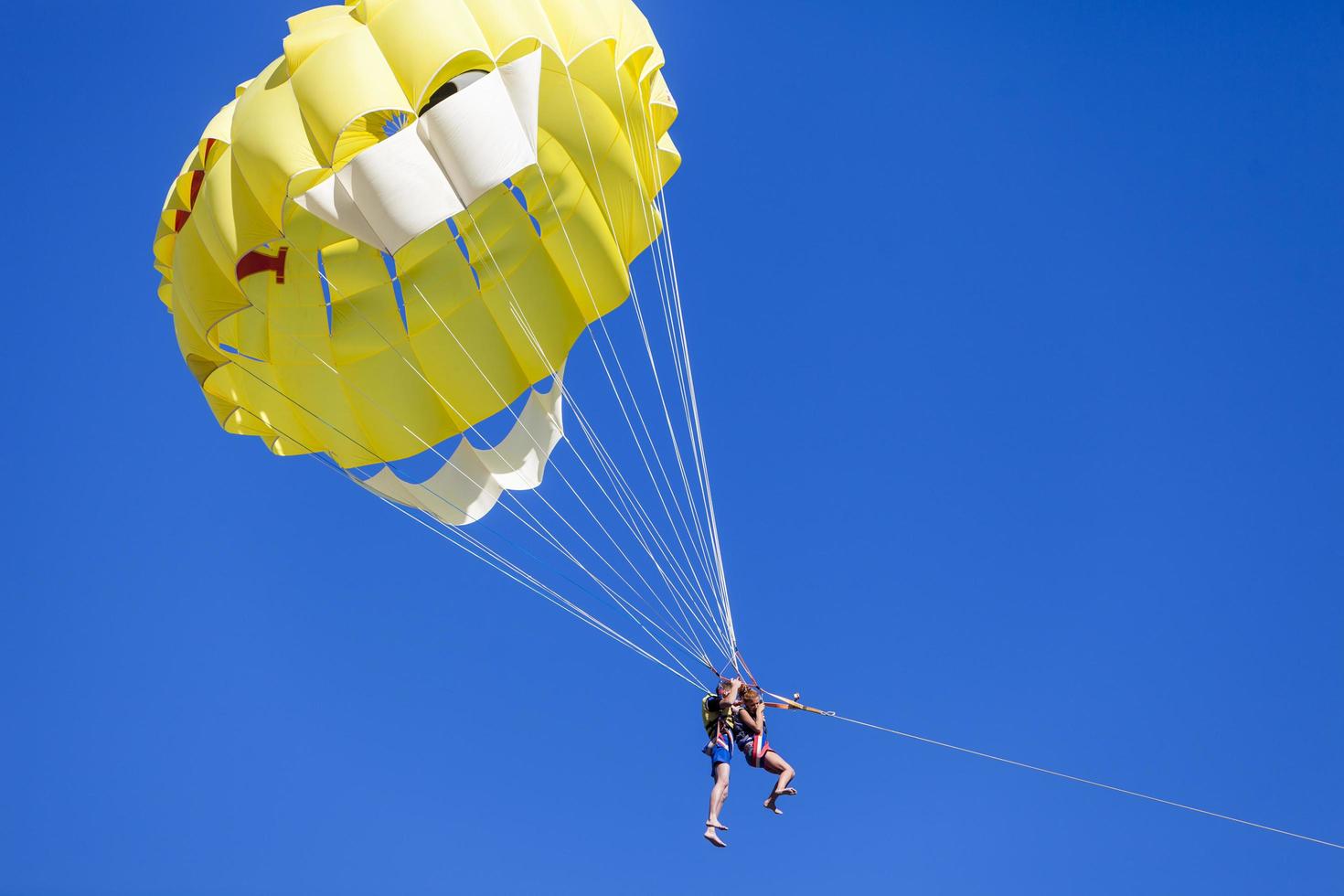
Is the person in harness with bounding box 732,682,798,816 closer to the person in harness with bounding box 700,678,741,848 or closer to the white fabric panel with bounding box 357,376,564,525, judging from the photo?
the person in harness with bounding box 700,678,741,848

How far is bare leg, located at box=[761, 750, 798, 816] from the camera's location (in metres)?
9.96

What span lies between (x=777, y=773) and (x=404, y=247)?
16.4 feet

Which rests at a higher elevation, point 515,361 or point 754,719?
point 515,361

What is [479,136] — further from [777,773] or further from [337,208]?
[777,773]

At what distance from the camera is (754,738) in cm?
1017

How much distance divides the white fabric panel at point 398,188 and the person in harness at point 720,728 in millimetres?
3846

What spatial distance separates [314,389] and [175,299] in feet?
4.30

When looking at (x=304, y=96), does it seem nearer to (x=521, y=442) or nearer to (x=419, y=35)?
(x=419, y=35)

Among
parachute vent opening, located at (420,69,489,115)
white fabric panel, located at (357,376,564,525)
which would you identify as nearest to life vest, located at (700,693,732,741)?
white fabric panel, located at (357,376,564,525)

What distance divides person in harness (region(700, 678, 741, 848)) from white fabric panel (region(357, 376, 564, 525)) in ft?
9.34

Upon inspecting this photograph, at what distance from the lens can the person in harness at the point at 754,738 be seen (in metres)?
10.1

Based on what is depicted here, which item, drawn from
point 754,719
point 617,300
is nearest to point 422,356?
point 617,300

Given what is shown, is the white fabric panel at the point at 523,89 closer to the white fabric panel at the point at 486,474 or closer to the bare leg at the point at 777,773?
the white fabric panel at the point at 486,474

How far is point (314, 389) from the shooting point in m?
11.7
